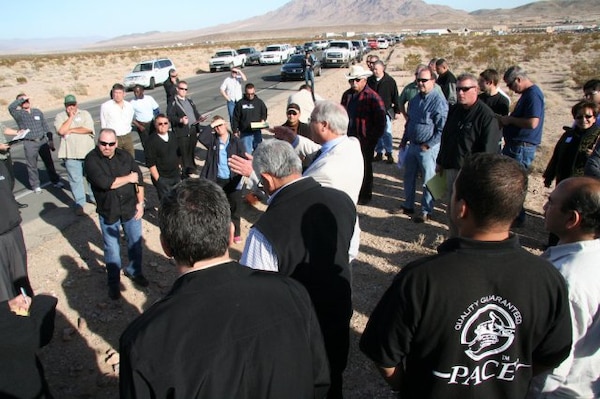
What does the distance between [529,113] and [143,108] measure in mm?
6551

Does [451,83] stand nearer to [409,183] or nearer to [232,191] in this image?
[409,183]

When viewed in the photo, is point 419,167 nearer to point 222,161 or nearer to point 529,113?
point 529,113

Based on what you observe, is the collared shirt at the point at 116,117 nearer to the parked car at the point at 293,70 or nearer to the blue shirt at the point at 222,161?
the blue shirt at the point at 222,161

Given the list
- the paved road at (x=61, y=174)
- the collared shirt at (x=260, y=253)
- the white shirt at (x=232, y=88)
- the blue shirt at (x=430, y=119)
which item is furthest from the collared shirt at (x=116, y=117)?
the collared shirt at (x=260, y=253)

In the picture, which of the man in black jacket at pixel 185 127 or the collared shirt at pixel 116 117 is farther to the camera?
the collared shirt at pixel 116 117

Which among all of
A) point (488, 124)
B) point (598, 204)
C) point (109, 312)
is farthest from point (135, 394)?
point (488, 124)

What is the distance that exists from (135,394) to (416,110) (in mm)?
5161

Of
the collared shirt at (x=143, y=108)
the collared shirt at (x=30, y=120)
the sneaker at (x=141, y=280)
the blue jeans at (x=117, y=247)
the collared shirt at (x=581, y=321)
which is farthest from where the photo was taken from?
the collared shirt at (x=143, y=108)

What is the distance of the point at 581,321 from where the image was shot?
6.13 feet

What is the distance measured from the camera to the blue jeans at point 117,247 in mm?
4277

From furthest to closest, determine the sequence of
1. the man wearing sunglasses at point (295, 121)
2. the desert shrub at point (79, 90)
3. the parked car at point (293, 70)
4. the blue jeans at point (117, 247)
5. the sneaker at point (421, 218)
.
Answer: the parked car at point (293, 70) → the desert shrub at point (79, 90) → the sneaker at point (421, 218) → the man wearing sunglasses at point (295, 121) → the blue jeans at point (117, 247)

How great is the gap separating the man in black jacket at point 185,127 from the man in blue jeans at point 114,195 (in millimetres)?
1845

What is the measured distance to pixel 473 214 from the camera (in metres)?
1.56

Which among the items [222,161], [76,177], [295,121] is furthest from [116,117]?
[295,121]
